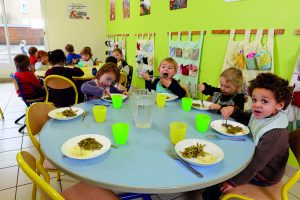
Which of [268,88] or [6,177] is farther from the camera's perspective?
[6,177]

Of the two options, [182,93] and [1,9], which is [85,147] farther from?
[1,9]

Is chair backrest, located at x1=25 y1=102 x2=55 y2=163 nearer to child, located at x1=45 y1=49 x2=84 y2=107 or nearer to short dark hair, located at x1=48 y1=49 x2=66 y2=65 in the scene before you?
child, located at x1=45 y1=49 x2=84 y2=107

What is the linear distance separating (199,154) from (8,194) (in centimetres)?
168

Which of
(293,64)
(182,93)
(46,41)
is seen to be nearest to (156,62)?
(182,93)

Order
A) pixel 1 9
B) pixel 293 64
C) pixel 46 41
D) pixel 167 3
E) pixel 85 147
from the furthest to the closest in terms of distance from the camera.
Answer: pixel 46 41 < pixel 1 9 < pixel 167 3 < pixel 293 64 < pixel 85 147

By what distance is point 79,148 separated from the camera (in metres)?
0.98

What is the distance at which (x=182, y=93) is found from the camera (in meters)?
2.08

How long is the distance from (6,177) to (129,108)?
137cm

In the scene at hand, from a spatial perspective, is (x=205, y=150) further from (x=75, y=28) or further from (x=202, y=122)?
(x=75, y=28)

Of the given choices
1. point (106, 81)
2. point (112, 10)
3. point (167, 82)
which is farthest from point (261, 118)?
point (112, 10)

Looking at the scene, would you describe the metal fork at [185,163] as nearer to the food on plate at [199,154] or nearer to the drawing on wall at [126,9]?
the food on plate at [199,154]

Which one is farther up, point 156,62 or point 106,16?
point 106,16

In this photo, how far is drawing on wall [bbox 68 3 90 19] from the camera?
6.00 meters

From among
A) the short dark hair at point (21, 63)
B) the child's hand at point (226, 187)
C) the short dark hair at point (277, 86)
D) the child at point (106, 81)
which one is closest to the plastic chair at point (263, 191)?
the child's hand at point (226, 187)
